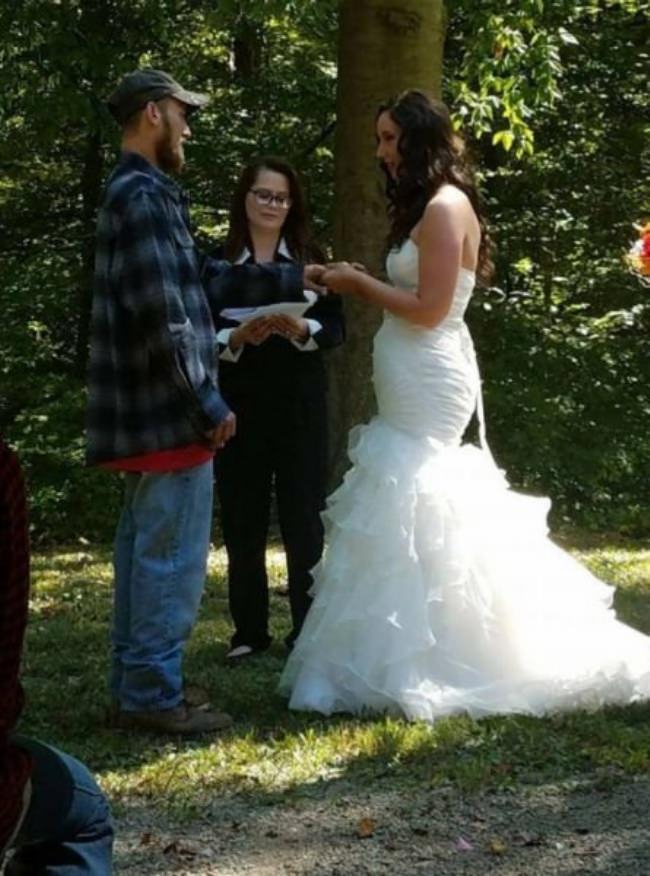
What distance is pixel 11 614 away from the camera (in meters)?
2.51

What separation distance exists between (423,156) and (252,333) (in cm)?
110

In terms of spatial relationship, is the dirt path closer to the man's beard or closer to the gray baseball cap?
the man's beard

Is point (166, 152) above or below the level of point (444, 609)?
above

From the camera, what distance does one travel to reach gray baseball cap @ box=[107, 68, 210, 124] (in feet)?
16.8

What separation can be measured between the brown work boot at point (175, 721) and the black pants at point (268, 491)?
4.37ft

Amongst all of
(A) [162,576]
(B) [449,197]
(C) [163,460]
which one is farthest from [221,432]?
(B) [449,197]

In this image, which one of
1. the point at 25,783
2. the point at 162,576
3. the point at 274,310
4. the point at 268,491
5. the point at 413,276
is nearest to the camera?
the point at 25,783

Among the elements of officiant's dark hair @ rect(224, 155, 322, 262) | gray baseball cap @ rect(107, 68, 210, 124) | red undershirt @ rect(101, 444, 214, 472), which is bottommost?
red undershirt @ rect(101, 444, 214, 472)

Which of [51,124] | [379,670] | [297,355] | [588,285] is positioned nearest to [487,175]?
[588,285]

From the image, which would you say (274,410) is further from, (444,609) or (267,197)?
(444,609)

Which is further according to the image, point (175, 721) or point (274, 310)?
point (274, 310)

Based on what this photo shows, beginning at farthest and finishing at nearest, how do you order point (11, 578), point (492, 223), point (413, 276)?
point (492, 223)
point (413, 276)
point (11, 578)

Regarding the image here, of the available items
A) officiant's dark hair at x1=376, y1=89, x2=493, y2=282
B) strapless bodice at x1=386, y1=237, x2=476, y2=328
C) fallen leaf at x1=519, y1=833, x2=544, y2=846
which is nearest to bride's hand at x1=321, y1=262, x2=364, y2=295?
strapless bodice at x1=386, y1=237, x2=476, y2=328

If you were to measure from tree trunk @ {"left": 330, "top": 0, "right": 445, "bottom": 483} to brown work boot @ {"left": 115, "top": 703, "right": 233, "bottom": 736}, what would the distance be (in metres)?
4.21
